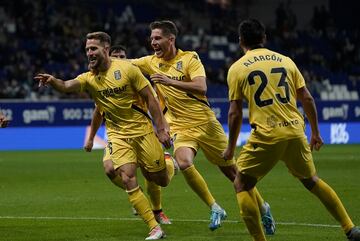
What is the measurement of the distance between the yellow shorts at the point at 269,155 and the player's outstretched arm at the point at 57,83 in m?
2.48

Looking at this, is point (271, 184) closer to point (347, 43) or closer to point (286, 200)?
point (286, 200)

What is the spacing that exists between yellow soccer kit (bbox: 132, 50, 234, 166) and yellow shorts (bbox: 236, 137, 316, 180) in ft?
8.89

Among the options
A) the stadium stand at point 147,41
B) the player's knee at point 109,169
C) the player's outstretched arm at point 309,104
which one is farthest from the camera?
the stadium stand at point 147,41

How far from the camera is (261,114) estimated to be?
8.73 meters

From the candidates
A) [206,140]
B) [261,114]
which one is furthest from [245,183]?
[206,140]

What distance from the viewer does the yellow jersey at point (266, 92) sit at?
8648 mm

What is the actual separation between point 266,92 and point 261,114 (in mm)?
213

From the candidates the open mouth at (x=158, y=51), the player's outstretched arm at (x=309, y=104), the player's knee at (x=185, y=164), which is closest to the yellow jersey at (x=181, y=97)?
the open mouth at (x=158, y=51)

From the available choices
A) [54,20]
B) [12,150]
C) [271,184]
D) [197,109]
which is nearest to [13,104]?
[12,150]

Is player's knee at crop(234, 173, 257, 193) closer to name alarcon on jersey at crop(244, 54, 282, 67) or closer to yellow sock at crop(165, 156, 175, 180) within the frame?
name alarcon on jersey at crop(244, 54, 282, 67)

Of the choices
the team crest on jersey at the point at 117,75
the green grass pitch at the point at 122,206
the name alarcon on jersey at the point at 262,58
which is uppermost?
the name alarcon on jersey at the point at 262,58

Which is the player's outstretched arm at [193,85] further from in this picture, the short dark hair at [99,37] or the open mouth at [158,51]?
the short dark hair at [99,37]

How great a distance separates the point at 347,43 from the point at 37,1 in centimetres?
1434

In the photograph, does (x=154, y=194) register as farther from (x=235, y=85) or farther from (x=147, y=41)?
(x=147, y=41)
